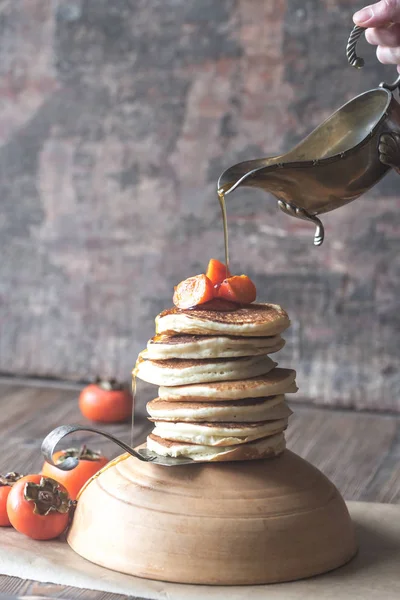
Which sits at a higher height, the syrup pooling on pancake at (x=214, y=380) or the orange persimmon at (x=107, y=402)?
the syrup pooling on pancake at (x=214, y=380)

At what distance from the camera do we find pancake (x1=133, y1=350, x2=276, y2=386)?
1.84 meters

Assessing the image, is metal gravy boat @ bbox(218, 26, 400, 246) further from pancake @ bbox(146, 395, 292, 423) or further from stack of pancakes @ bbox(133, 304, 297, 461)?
pancake @ bbox(146, 395, 292, 423)

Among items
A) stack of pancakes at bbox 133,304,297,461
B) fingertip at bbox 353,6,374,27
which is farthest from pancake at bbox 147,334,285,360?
fingertip at bbox 353,6,374,27

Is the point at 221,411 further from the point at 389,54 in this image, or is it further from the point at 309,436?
the point at 309,436

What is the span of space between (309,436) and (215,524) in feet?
5.09

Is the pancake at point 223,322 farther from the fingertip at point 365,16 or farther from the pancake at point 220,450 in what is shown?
the fingertip at point 365,16

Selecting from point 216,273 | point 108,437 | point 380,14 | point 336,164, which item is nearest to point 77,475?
point 108,437

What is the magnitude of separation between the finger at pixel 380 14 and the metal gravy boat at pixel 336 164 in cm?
5

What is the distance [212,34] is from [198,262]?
0.98 metres

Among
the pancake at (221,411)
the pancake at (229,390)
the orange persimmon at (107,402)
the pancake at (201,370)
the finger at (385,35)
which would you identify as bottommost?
the orange persimmon at (107,402)

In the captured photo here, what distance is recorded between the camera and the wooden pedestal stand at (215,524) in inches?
70.1

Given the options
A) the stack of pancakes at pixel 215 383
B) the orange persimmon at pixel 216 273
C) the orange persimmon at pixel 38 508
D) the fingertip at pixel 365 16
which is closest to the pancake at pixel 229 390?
the stack of pancakes at pixel 215 383

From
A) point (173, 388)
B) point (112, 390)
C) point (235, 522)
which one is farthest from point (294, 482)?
point (112, 390)

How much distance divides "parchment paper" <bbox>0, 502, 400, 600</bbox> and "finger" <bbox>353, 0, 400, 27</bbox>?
47.0 inches
